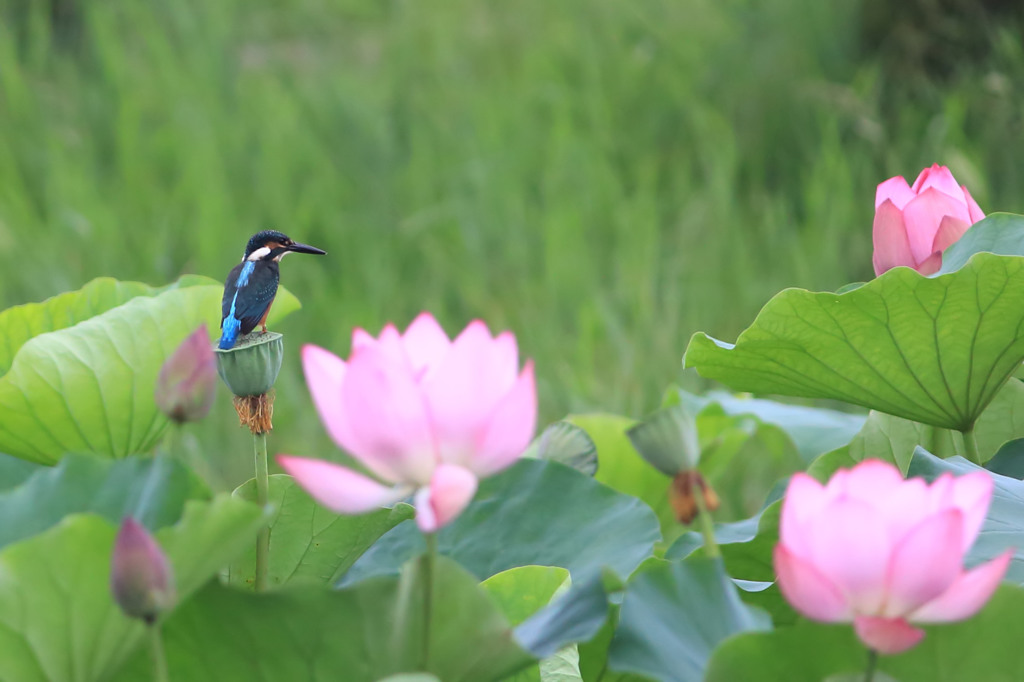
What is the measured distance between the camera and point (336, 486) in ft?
1.08

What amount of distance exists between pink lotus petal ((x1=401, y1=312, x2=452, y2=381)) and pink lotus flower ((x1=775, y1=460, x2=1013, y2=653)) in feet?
0.47

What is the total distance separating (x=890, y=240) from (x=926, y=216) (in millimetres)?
24

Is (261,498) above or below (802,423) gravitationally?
above

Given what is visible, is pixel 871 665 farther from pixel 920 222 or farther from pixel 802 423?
pixel 802 423

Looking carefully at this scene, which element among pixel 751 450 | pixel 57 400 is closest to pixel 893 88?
pixel 751 450

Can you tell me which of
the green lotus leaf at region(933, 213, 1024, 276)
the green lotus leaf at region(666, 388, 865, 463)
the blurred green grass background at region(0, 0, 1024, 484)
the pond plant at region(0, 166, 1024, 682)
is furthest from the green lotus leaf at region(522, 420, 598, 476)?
the blurred green grass background at region(0, 0, 1024, 484)

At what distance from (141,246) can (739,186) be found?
164cm

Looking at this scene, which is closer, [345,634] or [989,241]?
[345,634]

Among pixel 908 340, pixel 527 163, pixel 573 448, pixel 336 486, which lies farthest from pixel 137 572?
pixel 527 163

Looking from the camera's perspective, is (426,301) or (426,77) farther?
(426,77)

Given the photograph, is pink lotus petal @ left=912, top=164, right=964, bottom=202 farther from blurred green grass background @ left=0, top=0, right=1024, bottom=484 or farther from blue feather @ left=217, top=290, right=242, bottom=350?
blurred green grass background @ left=0, top=0, right=1024, bottom=484

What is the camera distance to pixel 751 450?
5.88 ft

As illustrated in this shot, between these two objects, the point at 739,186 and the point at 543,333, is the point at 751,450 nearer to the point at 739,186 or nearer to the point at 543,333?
the point at 543,333

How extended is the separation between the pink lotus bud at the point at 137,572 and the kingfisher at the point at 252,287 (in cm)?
16
